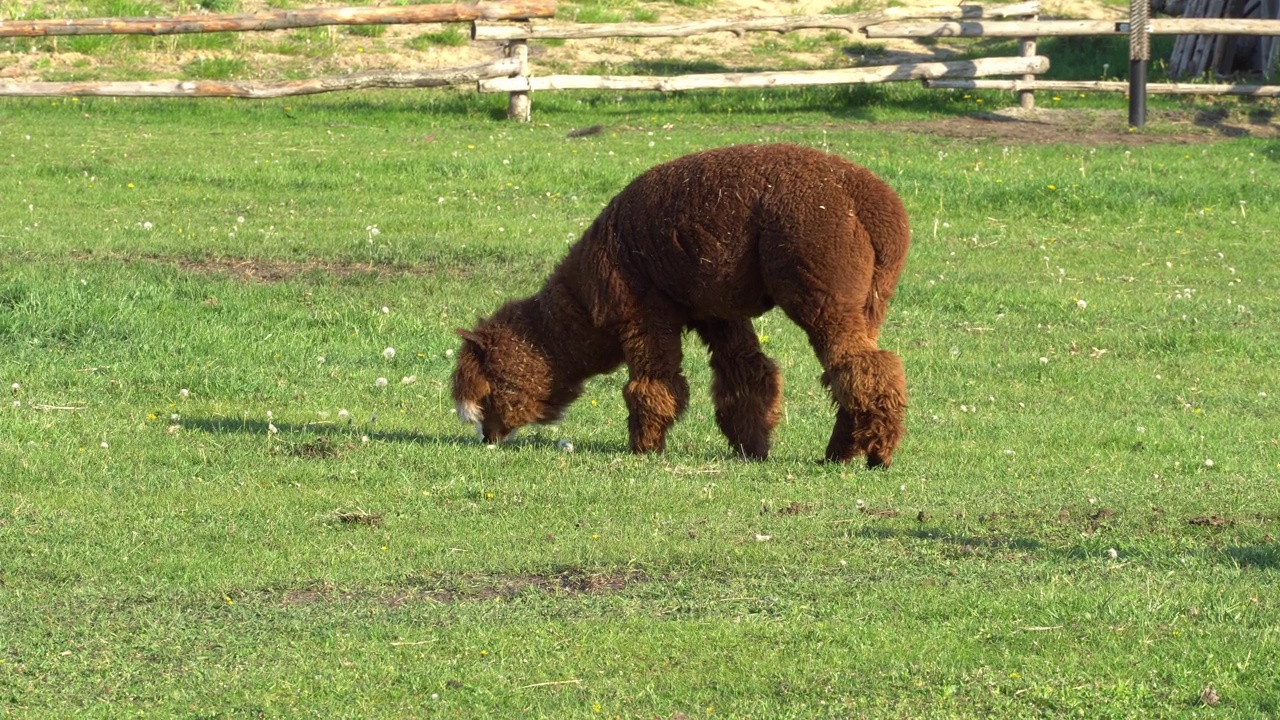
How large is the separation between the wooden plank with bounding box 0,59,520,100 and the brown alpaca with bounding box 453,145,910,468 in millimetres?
12954

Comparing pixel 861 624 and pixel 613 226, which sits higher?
pixel 613 226

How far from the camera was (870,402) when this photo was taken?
8312 millimetres

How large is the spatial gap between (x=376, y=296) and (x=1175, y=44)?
18132mm

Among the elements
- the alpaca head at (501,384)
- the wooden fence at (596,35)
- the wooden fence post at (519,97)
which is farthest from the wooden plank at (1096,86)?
the alpaca head at (501,384)

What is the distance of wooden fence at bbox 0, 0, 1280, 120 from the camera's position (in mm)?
21562

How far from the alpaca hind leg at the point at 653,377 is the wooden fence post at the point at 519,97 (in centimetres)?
1361

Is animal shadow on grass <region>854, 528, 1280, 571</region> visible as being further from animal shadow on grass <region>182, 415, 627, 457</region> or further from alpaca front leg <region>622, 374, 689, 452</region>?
animal shadow on grass <region>182, 415, 627, 457</region>

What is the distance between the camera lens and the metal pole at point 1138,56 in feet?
67.2

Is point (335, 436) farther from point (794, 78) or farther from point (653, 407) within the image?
point (794, 78)

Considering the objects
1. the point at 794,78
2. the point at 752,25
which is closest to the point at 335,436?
the point at 794,78

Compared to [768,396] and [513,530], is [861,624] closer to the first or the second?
[513,530]

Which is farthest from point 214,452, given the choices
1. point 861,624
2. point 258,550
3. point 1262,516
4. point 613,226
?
point 1262,516

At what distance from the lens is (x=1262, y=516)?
748 cm

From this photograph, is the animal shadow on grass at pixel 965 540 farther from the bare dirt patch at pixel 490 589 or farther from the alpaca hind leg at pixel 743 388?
the alpaca hind leg at pixel 743 388
